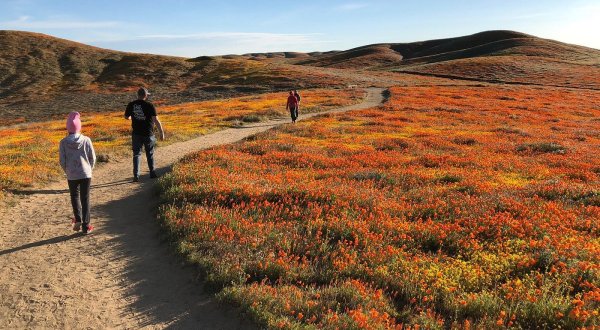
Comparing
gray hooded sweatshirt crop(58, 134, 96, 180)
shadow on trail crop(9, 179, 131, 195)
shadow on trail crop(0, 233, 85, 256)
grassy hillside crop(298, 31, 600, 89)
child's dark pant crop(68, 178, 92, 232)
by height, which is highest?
grassy hillside crop(298, 31, 600, 89)

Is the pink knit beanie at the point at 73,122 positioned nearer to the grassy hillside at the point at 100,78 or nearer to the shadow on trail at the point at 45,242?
the shadow on trail at the point at 45,242

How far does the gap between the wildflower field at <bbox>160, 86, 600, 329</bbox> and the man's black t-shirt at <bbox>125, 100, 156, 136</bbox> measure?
1.83 m

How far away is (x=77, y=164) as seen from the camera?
32.7 ft

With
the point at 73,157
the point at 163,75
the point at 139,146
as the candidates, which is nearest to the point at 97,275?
the point at 73,157

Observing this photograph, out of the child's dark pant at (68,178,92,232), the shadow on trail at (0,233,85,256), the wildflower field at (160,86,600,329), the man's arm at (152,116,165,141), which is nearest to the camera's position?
the wildflower field at (160,86,600,329)

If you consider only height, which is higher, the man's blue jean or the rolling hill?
the rolling hill

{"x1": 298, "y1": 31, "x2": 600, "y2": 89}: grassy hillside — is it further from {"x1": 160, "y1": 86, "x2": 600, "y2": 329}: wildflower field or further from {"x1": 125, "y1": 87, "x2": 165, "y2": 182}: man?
{"x1": 125, "y1": 87, "x2": 165, "y2": 182}: man

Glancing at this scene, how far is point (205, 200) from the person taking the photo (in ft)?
38.5

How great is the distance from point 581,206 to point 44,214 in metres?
14.7

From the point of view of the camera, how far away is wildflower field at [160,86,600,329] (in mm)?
6840

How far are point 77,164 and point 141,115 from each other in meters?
5.00

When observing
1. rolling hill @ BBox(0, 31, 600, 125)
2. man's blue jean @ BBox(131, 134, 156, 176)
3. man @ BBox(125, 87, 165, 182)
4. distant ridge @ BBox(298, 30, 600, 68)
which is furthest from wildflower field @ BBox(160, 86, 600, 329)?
distant ridge @ BBox(298, 30, 600, 68)

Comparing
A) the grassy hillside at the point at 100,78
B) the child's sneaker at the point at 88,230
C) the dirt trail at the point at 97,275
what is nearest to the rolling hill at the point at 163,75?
the grassy hillside at the point at 100,78

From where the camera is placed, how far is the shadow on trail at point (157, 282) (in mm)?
6906
